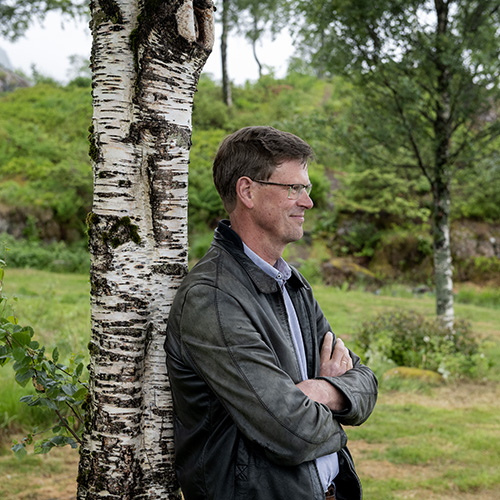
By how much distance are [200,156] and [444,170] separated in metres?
10.3

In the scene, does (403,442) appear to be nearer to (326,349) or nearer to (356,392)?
(326,349)

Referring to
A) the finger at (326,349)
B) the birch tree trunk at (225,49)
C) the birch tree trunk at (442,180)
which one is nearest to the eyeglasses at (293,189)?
the finger at (326,349)

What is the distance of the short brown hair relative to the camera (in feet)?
6.89

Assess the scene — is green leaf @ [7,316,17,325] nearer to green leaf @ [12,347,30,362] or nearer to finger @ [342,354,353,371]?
green leaf @ [12,347,30,362]

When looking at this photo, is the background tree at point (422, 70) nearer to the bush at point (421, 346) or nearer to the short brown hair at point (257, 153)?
the bush at point (421, 346)

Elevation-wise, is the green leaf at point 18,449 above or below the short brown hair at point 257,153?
below

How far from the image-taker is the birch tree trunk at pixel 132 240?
6.88 feet

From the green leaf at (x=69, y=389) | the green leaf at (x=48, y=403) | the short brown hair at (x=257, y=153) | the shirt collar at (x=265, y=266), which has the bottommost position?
the green leaf at (x=48, y=403)

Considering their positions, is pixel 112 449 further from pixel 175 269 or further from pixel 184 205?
pixel 184 205

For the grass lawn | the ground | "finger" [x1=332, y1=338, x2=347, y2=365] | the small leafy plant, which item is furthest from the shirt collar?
the ground

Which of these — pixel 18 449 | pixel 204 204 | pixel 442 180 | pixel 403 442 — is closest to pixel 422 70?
pixel 442 180

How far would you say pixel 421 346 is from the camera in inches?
303

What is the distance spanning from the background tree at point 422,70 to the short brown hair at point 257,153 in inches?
236

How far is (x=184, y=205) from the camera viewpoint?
2.24 m
